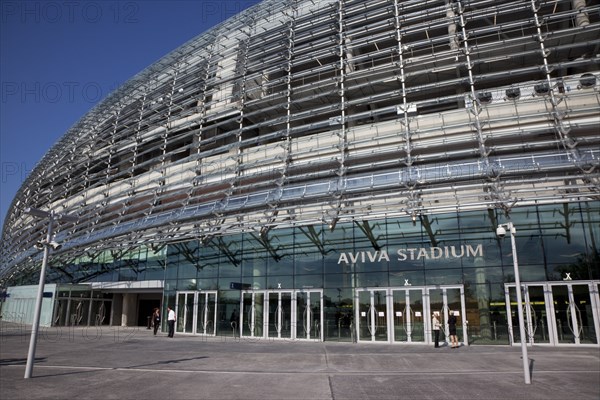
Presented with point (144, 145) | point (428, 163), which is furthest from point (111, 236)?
point (428, 163)

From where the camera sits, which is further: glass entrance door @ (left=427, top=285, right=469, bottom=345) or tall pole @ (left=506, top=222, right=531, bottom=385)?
glass entrance door @ (left=427, top=285, right=469, bottom=345)

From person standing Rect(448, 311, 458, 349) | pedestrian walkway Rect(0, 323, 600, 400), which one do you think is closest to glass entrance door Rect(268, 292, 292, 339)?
pedestrian walkway Rect(0, 323, 600, 400)

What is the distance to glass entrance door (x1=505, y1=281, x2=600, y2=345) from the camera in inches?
646

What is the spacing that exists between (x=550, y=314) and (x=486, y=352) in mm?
3840

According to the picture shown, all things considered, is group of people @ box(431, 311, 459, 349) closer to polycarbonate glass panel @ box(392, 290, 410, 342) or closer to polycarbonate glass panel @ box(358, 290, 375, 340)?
polycarbonate glass panel @ box(392, 290, 410, 342)

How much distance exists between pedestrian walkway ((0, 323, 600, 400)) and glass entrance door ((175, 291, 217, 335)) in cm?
731

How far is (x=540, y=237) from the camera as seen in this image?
17.5m

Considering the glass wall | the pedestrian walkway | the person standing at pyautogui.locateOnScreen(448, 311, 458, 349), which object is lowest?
the pedestrian walkway

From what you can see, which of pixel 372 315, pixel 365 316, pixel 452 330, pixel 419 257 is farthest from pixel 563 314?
pixel 365 316

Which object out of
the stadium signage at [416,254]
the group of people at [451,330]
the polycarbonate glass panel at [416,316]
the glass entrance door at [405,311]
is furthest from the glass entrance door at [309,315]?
the group of people at [451,330]

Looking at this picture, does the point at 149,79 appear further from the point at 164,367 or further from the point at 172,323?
the point at 164,367

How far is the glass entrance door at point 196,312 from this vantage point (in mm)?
23844

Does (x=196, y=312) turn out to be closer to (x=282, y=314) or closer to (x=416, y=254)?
(x=282, y=314)

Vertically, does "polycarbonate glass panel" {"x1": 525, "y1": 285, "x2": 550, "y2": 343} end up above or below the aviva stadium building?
below
